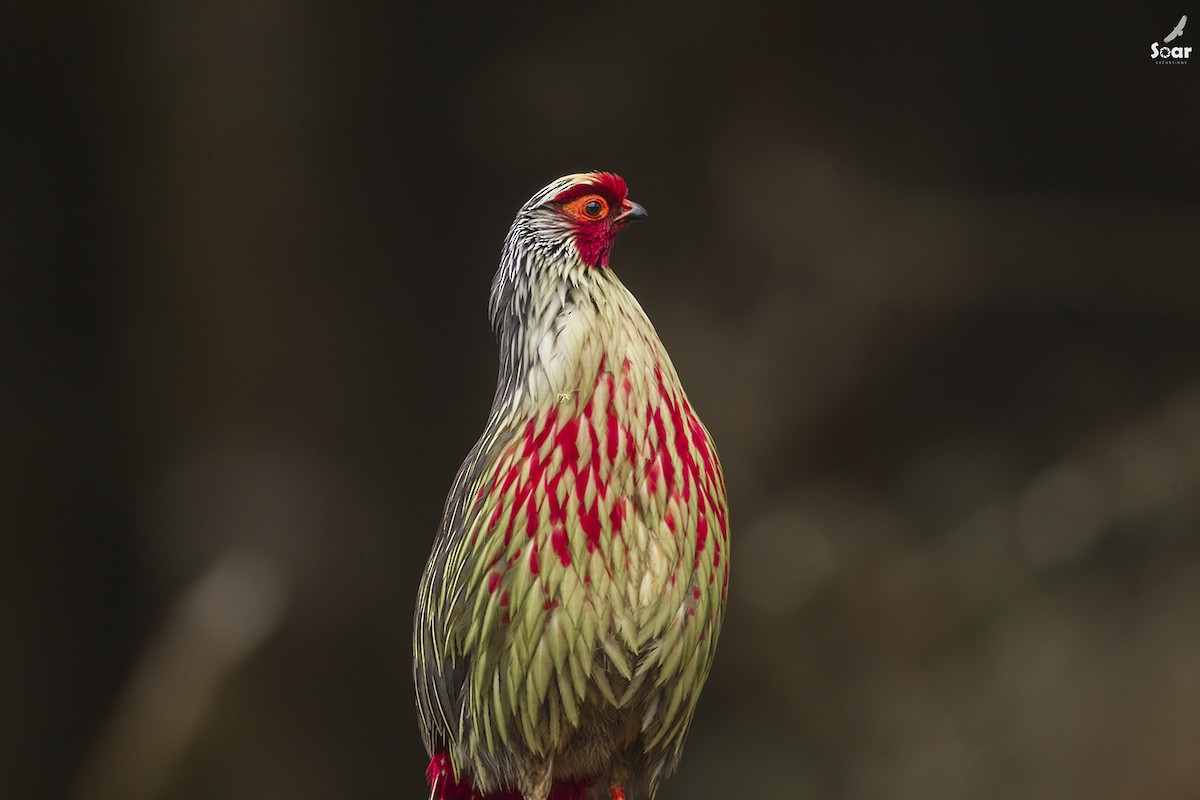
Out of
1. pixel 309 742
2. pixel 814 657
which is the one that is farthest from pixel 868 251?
pixel 309 742

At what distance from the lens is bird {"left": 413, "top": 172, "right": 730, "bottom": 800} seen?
2.39m

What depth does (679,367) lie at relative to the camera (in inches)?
181

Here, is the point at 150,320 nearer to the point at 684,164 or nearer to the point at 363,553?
the point at 363,553

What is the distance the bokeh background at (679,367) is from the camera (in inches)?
174

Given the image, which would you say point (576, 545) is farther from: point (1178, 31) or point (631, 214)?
point (1178, 31)

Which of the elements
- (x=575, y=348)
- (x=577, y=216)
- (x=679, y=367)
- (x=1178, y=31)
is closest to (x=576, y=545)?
(x=575, y=348)

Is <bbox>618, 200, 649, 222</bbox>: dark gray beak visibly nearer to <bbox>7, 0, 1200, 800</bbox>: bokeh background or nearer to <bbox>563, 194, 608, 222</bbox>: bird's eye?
<bbox>563, 194, 608, 222</bbox>: bird's eye

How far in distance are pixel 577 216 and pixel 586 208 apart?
26mm

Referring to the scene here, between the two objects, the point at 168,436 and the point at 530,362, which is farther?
the point at 168,436

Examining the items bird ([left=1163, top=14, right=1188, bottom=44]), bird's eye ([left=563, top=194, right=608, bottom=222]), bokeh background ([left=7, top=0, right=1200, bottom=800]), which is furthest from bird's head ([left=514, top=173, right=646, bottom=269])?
bird ([left=1163, top=14, right=1188, bottom=44])

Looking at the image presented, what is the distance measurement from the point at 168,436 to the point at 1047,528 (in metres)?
3.26

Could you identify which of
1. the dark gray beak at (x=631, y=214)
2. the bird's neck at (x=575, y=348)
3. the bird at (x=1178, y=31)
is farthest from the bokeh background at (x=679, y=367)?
the bird's neck at (x=575, y=348)

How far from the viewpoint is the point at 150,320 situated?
4.45 m

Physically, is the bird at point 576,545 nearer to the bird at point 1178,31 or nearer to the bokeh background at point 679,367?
the bokeh background at point 679,367
